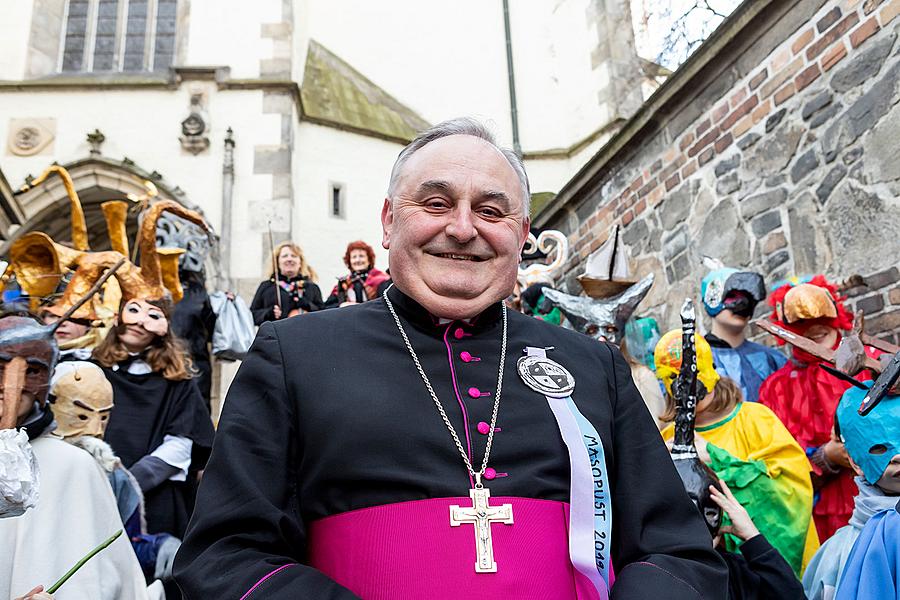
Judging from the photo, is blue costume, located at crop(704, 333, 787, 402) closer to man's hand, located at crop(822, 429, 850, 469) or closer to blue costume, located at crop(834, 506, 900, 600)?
man's hand, located at crop(822, 429, 850, 469)

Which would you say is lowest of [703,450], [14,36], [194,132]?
[703,450]

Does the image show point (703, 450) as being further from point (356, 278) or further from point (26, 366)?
point (356, 278)

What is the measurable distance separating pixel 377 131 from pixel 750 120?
8.52 m

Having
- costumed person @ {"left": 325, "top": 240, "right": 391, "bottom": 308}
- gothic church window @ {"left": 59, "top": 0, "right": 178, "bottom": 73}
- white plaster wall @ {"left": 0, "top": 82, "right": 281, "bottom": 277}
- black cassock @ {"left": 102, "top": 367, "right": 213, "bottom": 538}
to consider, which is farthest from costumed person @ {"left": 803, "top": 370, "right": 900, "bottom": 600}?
gothic church window @ {"left": 59, "top": 0, "right": 178, "bottom": 73}

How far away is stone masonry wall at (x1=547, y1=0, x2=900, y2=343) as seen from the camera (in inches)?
172

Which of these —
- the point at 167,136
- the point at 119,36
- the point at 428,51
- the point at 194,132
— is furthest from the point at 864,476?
the point at 428,51

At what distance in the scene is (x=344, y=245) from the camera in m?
12.5

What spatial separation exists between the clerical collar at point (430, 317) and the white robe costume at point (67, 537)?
1.60m

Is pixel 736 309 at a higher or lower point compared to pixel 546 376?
higher

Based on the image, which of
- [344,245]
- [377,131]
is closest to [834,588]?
[344,245]

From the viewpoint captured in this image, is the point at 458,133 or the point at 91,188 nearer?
the point at 458,133

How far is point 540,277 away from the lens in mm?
6336

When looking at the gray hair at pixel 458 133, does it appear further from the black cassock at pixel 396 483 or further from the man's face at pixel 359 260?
the man's face at pixel 359 260

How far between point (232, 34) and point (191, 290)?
24.1 feet
